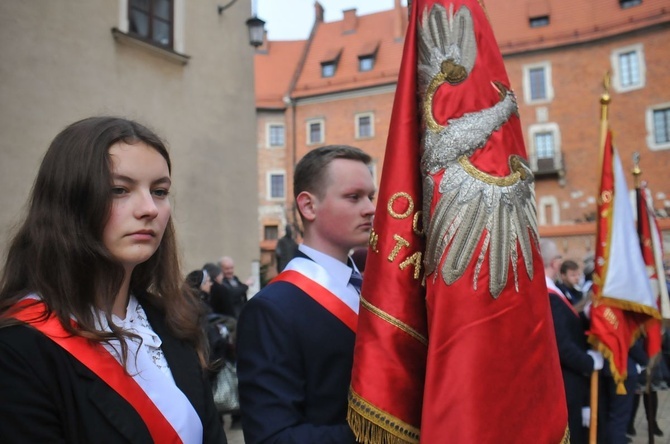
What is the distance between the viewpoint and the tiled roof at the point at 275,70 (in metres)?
35.4

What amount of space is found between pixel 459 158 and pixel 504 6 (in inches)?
1366

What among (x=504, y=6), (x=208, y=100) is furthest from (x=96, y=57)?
(x=504, y=6)

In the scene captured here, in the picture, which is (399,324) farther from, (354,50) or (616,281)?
(354,50)

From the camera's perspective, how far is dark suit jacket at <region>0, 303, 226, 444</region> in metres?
1.27

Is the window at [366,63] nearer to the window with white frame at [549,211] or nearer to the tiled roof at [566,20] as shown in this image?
the tiled roof at [566,20]

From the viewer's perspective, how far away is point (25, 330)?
1.34m

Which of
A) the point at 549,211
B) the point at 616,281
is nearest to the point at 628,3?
the point at 549,211

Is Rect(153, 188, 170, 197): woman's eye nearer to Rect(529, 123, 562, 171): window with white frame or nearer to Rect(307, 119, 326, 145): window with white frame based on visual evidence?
Rect(529, 123, 562, 171): window with white frame

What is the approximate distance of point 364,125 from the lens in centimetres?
3275

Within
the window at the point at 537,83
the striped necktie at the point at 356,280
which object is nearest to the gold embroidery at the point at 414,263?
the striped necktie at the point at 356,280

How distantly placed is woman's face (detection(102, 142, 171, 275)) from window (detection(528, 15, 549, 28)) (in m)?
33.1

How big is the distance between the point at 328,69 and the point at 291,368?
113 feet

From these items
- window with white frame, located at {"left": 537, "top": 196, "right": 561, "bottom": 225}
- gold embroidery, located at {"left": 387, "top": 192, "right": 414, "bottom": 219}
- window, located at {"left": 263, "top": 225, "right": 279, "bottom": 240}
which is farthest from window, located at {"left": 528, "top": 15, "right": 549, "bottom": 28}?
gold embroidery, located at {"left": 387, "top": 192, "right": 414, "bottom": 219}

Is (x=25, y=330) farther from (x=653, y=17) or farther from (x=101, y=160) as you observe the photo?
(x=653, y=17)
